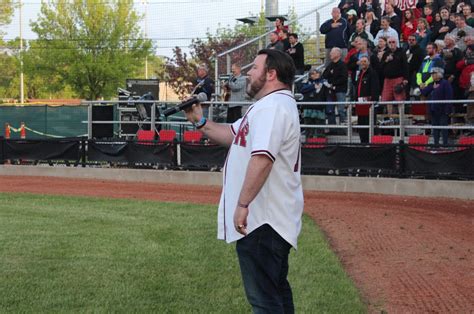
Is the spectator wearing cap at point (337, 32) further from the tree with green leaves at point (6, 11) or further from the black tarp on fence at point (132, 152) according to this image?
the tree with green leaves at point (6, 11)

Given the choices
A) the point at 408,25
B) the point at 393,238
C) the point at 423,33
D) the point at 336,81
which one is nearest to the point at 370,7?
the point at 408,25

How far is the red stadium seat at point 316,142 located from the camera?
53.1 ft

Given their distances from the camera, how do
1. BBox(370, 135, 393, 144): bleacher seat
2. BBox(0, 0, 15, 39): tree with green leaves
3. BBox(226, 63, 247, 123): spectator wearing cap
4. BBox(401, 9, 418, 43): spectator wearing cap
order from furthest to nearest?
1. BBox(0, 0, 15, 39): tree with green leaves
2. BBox(226, 63, 247, 123): spectator wearing cap
3. BBox(401, 9, 418, 43): spectator wearing cap
4. BBox(370, 135, 393, 144): bleacher seat

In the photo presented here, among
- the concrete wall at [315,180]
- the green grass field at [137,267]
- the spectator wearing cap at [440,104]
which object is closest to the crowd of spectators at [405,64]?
the spectator wearing cap at [440,104]

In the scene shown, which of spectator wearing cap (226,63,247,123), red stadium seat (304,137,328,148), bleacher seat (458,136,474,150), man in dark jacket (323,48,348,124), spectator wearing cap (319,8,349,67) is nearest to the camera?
bleacher seat (458,136,474,150)

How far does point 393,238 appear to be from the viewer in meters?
9.93

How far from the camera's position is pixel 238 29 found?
41.7 meters

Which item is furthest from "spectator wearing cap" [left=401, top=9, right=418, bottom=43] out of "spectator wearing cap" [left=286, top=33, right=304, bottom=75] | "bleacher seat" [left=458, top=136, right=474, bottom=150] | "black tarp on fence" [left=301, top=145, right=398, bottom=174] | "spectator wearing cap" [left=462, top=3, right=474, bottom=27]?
"bleacher seat" [left=458, top=136, right=474, bottom=150]

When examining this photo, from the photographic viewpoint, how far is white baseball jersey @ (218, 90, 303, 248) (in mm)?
4320

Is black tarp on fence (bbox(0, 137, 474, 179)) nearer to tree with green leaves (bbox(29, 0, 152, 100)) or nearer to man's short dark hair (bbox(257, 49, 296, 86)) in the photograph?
man's short dark hair (bbox(257, 49, 296, 86))

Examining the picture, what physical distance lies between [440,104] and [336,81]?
2.76m

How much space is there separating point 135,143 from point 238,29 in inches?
958

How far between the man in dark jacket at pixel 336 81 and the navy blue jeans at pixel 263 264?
495 inches

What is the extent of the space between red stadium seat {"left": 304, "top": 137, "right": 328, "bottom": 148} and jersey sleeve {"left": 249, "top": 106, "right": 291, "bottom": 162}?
11.8m
